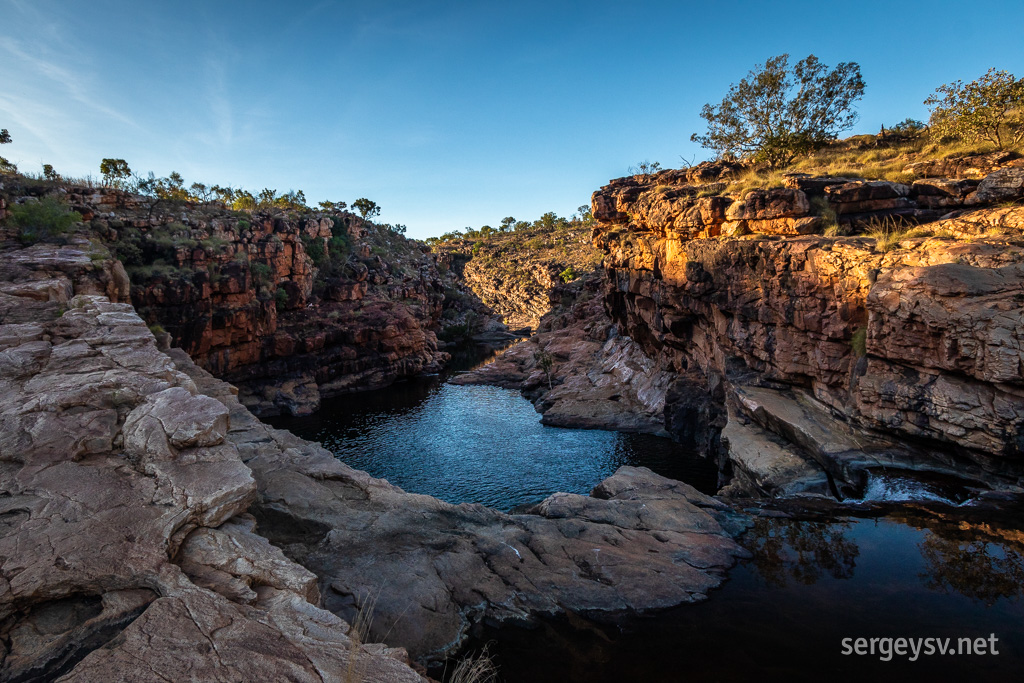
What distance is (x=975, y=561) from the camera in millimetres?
12172

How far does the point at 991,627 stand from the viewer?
32.8 feet

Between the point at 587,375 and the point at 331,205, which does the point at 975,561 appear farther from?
the point at 331,205

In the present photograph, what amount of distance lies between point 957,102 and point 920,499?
2171cm

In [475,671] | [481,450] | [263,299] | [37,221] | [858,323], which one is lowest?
[481,450]

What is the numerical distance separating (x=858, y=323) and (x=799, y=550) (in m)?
11.1

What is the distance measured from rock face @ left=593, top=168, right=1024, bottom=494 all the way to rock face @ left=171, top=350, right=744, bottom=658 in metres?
7.68

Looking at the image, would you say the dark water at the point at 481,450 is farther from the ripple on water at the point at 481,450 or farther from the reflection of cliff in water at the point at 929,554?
the reflection of cliff in water at the point at 929,554

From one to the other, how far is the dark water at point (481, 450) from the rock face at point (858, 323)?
6.50m

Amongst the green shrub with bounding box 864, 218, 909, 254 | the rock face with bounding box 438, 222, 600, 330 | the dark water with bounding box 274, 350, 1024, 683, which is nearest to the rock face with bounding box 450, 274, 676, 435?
the green shrub with bounding box 864, 218, 909, 254

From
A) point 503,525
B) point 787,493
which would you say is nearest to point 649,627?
point 503,525

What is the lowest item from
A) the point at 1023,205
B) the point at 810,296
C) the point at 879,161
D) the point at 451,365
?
the point at 451,365

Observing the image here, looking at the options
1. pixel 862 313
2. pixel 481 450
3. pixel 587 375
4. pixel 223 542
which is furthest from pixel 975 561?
pixel 587 375

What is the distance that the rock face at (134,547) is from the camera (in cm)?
516

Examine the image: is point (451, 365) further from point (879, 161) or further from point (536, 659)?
point (536, 659)
